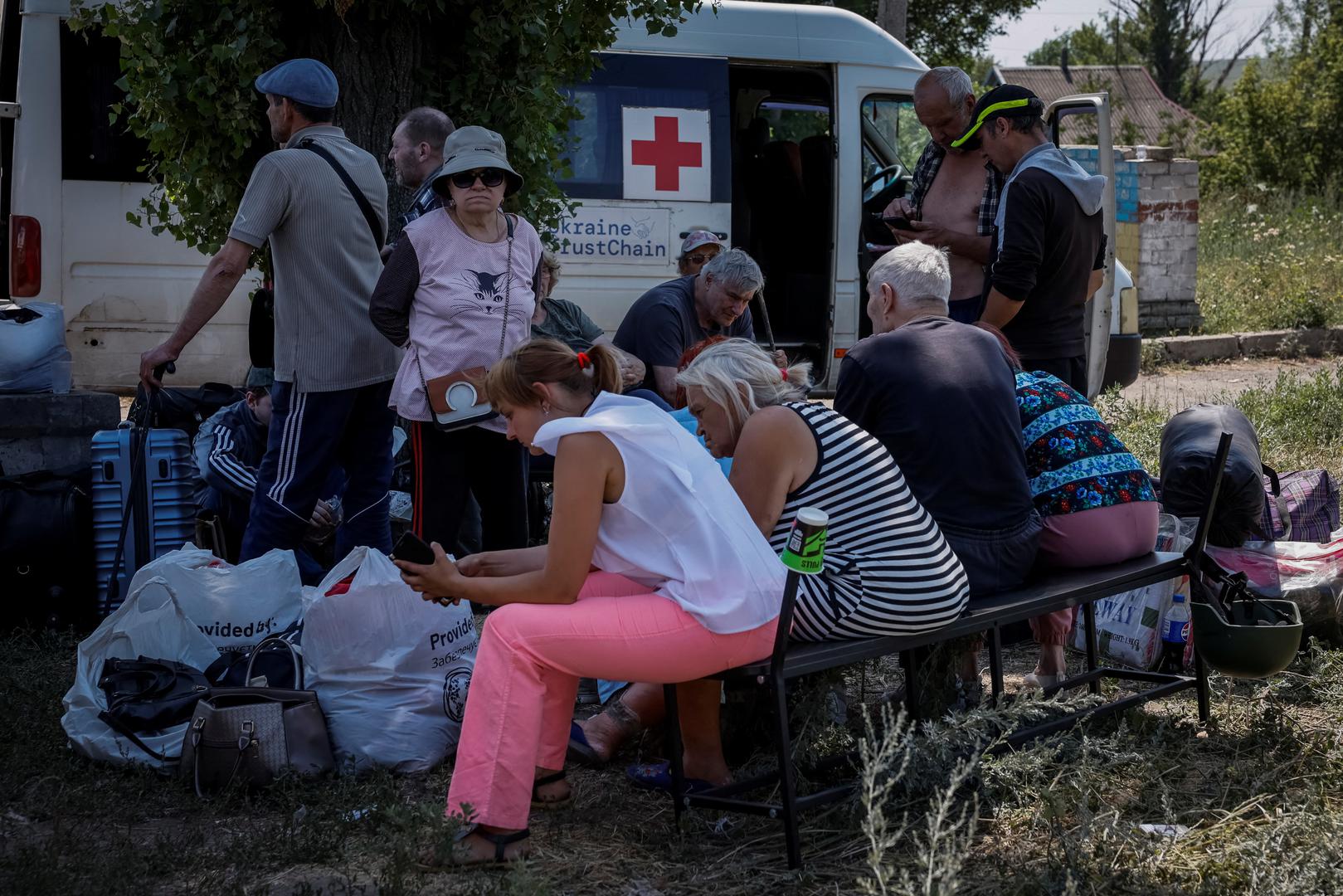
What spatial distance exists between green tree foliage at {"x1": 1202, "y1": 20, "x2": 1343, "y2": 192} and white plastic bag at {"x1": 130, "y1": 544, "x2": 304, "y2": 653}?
61.0 feet

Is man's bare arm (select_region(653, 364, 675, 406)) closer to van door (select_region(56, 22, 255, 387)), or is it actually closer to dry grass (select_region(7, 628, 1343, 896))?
dry grass (select_region(7, 628, 1343, 896))

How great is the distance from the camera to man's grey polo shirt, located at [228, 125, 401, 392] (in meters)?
4.51

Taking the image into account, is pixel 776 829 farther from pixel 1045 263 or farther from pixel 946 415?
pixel 1045 263

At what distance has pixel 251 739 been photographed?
3520 millimetres

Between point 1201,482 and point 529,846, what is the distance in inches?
109

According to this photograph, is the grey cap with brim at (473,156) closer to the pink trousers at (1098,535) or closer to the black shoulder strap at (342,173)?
the black shoulder strap at (342,173)

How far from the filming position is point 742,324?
5.86 meters

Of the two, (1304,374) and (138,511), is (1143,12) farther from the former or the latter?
(138,511)

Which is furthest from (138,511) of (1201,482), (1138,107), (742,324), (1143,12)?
(1143,12)

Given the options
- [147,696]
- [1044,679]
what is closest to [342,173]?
[147,696]

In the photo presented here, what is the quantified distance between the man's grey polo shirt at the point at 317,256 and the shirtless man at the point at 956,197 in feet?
6.41

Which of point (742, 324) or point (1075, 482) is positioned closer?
point (1075, 482)

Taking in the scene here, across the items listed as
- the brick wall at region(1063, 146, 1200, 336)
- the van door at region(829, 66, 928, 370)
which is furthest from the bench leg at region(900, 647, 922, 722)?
the brick wall at region(1063, 146, 1200, 336)

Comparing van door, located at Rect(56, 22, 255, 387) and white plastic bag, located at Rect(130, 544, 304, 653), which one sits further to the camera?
van door, located at Rect(56, 22, 255, 387)
